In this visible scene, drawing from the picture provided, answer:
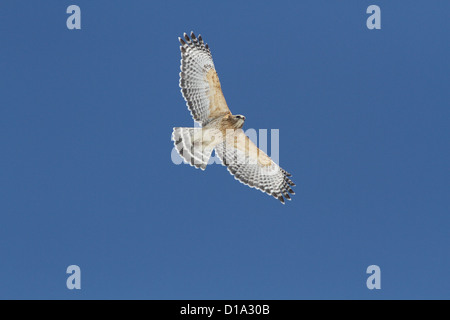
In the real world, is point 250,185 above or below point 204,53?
below

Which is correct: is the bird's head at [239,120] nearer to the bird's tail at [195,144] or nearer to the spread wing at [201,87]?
the spread wing at [201,87]

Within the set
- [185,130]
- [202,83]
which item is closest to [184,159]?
[185,130]

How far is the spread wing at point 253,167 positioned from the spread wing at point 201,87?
2.19 ft

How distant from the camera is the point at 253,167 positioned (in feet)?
35.6

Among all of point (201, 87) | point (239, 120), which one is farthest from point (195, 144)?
point (201, 87)

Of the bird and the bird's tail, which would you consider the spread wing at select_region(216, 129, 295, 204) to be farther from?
the bird's tail

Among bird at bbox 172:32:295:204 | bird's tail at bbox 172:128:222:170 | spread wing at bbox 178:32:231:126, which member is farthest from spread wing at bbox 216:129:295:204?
spread wing at bbox 178:32:231:126

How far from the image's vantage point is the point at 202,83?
32.9 ft

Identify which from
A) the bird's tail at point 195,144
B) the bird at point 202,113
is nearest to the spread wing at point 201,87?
the bird at point 202,113

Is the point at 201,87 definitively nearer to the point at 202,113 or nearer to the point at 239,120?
the point at 202,113

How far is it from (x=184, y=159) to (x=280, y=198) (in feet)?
6.61

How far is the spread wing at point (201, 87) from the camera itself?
32.8 feet
